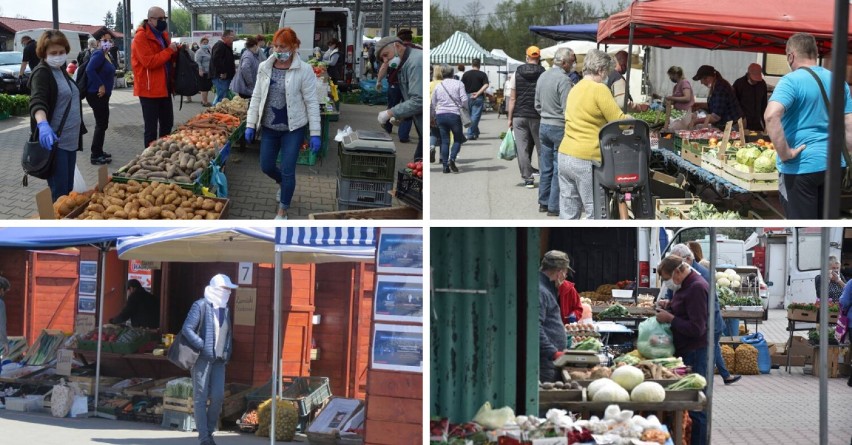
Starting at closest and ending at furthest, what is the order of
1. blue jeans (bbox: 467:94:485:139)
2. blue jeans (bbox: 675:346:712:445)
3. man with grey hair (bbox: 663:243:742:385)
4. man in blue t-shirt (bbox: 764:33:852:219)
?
man in blue t-shirt (bbox: 764:33:852:219) → blue jeans (bbox: 675:346:712:445) → man with grey hair (bbox: 663:243:742:385) → blue jeans (bbox: 467:94:485:139)

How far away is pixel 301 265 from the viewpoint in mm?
7113

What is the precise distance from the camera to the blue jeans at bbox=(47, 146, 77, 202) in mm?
5570

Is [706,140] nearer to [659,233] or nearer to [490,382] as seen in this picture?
[659,233]

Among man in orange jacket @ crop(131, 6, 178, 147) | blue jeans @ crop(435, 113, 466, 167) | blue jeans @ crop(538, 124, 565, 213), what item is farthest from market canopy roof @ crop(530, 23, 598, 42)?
man in orange jacket @ crop(131, 6, 178, 147)

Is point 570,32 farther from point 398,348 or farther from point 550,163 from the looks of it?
point 398,348

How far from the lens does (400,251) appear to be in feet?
13.7

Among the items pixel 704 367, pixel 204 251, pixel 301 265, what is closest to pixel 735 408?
pixel 704 367

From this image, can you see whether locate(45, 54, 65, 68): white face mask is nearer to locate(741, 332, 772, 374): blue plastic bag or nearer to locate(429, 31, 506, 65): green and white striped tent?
locate(741, 332, 772, 374): blue plastic bag

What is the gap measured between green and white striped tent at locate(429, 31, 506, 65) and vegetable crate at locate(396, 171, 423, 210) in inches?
656

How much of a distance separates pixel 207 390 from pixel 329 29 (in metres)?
18.3

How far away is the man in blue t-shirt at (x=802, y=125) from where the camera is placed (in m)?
4.54

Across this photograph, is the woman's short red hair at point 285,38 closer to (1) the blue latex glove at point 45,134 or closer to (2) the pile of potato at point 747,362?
A: (1) the blue latex glove at point 45,134

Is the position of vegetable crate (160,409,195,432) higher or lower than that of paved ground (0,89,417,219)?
lower

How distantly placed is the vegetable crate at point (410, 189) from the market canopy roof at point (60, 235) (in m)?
1.64
